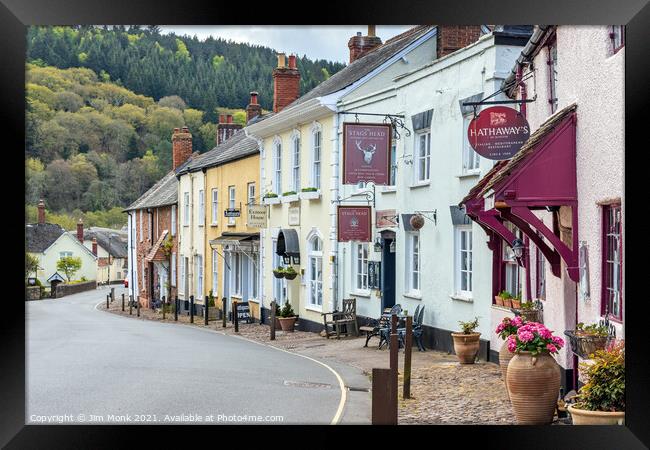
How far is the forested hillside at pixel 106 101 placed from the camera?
459 inches

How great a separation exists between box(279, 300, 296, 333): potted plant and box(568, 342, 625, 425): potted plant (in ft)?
44.4

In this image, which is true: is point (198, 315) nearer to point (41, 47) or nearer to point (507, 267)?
point (507, 267)

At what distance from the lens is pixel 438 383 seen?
12.6 m

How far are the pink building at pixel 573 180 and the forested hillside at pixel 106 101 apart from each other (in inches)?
A: 168

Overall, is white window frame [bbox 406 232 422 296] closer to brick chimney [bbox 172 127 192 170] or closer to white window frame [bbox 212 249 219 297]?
brick chimney [bbox 172 127 192 170]

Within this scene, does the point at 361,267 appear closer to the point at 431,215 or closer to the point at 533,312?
the point at 431,215

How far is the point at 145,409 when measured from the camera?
35.0 ft

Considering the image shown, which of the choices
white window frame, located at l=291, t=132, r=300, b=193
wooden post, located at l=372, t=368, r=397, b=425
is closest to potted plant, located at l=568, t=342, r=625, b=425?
wooden post, located at l=372, t=368, r=397, b=425

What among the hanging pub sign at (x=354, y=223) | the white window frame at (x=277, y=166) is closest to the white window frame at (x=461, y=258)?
the hanging pub sign at (x=354, y=223)

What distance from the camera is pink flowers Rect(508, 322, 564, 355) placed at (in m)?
9.19

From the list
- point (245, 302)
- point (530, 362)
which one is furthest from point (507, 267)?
point (245, 302)

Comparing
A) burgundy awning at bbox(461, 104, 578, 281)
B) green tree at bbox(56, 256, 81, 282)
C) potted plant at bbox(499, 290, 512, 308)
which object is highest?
burgundy awning at bbox(461, 104, 578, 281)

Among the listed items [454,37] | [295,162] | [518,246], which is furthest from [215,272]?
[518,246]

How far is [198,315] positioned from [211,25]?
20582 mm
